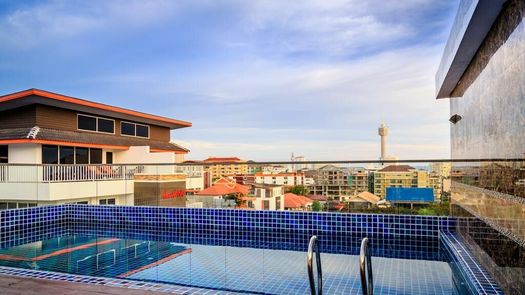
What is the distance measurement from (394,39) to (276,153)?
13433 mm

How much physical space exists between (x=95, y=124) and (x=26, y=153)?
13.2ft

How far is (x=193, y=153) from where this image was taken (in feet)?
86.9

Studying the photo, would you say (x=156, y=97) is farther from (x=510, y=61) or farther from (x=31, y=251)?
(x=510, y=61)

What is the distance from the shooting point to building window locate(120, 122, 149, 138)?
21344 mm

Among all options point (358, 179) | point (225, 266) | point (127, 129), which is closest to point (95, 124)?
point (127, 129)

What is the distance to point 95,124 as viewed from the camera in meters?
19.4

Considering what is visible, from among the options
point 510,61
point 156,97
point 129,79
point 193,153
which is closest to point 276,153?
point 193,153

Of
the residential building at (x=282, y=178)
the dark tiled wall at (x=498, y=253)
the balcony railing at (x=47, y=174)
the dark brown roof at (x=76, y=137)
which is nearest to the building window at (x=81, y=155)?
the dark brown roof at (x=76, y=137)

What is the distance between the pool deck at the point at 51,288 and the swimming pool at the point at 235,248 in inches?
21.2

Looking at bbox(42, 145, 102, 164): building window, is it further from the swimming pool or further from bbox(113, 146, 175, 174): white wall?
the swimming pool

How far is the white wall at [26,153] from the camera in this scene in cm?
1574

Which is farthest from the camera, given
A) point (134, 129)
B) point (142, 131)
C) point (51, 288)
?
point (142, 131)

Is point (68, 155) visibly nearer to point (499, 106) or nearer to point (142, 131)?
point (142, 131)

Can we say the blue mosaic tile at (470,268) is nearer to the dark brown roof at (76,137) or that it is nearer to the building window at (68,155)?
the dark brown roof at (76,137)
